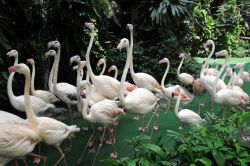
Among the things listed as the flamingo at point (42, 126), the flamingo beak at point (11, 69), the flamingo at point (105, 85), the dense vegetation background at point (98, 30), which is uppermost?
the dense vegetation background at point (98, 30)

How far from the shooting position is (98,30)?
8891mm

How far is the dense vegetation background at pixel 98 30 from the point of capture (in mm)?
6320

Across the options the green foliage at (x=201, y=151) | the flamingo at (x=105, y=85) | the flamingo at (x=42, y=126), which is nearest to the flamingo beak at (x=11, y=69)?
the flamingo at (x=42, y=126)

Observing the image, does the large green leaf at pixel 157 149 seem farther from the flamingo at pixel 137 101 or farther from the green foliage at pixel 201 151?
the flamingo at pixel 137 101

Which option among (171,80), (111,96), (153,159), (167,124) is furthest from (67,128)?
(171,80)

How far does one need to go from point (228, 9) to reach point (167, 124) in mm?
11239

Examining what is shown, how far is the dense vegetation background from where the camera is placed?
632 cm

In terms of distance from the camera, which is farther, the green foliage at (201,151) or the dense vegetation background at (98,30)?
the dense vegetation background at (98,30)

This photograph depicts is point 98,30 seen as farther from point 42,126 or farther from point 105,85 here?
point 42,126

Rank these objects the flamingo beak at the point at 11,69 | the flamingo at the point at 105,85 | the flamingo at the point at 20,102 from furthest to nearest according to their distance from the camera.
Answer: the flamingo at the point at 105,85, the flamingo at the point at 20,102, the flamingo beak at the point at 11,69

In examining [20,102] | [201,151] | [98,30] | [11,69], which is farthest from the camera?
[98,30]

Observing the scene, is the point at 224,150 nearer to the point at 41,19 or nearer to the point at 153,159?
the point at 153,159

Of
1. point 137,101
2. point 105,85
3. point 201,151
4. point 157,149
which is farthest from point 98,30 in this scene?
point 201,151

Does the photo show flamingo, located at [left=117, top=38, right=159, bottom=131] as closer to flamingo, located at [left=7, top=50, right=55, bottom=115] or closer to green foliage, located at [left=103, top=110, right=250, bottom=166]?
flamingo, located at [left=7, top=50, right=55, bottom=115]
